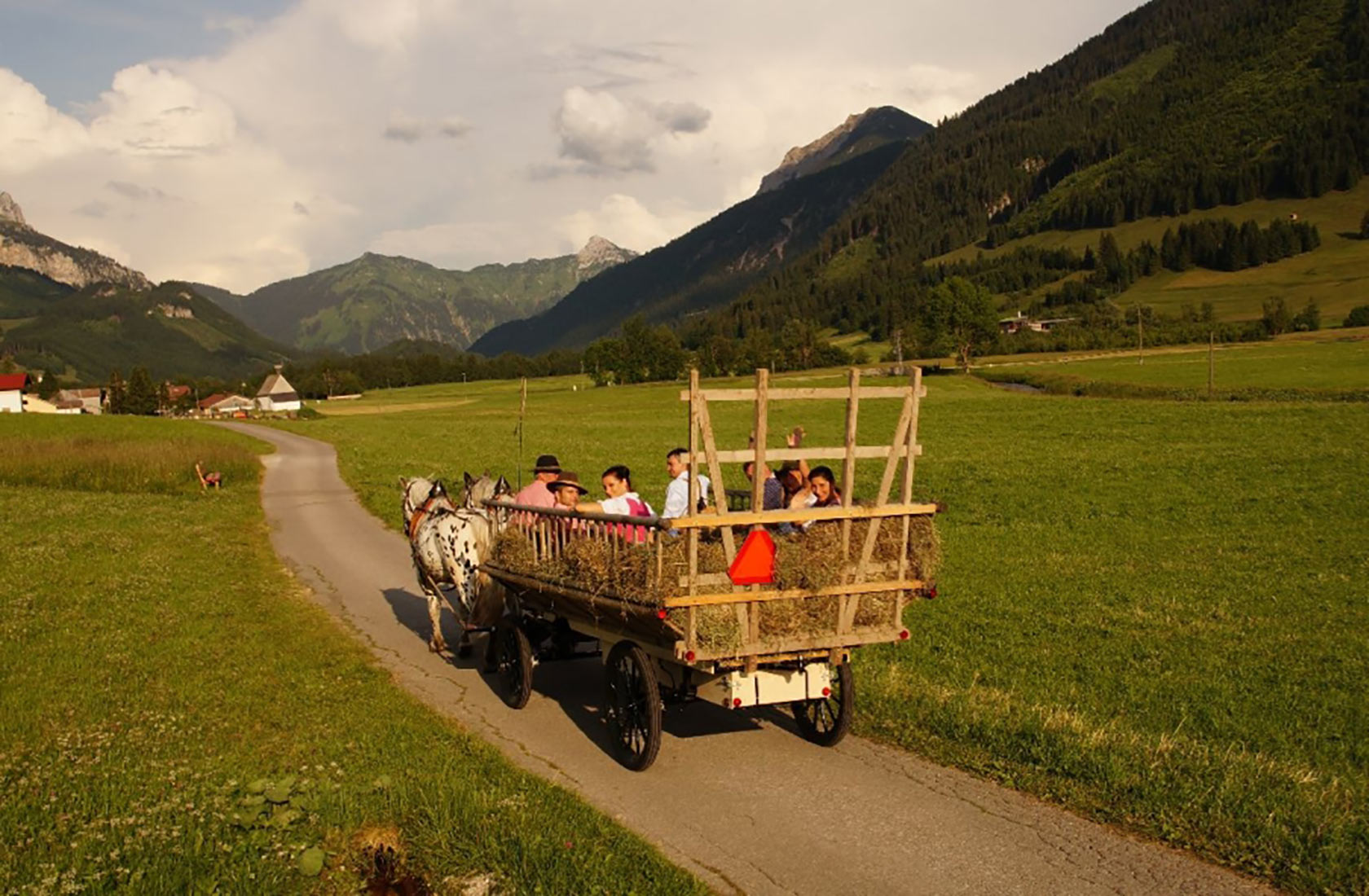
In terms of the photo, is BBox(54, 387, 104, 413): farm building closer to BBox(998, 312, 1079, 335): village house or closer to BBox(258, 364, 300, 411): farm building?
BBox(258, 364, 300, 411): farm building

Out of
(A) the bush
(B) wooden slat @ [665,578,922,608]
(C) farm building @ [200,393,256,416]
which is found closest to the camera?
(B) wooden slat @ [665,578,922,608]

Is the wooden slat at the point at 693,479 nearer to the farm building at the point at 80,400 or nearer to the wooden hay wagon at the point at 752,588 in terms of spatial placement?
the wooden hay wagon at the point at 752,588

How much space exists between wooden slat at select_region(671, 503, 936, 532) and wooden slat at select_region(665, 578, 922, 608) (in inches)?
20.5

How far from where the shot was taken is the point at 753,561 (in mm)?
8086

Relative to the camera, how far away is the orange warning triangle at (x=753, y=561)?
26.5ft

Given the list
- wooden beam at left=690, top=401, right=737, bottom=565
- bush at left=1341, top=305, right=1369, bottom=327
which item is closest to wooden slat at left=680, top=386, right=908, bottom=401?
wooden beam at left=690, top=401, right=737, bottom=565

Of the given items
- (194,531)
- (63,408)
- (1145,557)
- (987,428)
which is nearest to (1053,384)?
(987,428)

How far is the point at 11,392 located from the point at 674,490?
455 feet

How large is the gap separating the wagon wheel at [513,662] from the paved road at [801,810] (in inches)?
7.0

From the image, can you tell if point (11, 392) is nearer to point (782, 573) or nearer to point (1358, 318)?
point (782, 573)

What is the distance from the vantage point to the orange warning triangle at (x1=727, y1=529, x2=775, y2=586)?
8070 millimetres

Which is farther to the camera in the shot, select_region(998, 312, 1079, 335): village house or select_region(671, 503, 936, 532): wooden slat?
select_region(998, 312, 1079, 335): village house

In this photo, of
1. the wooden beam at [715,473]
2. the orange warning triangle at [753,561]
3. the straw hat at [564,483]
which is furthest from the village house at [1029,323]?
the orange warning triangle at [753,561]

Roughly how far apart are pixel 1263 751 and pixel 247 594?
14.1 m
